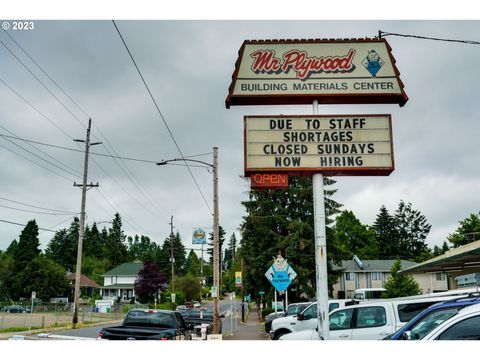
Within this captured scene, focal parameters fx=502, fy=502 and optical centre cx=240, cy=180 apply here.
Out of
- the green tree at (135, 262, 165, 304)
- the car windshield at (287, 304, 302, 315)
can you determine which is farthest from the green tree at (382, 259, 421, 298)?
the green tree at (135, 262, 165, 304)

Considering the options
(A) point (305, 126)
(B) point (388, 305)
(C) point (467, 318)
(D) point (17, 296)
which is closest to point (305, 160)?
(A) point (305, 126)

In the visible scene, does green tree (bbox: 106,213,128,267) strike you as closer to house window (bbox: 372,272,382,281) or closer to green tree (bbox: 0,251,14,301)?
green tree (bbox: 0,251,14,301)

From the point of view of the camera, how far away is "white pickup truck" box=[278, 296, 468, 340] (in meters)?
12.0

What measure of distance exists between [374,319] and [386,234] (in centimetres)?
10185

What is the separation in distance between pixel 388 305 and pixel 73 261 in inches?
4623

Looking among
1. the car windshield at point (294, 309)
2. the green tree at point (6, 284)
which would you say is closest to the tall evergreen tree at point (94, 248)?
the green tree at point (6, 284)

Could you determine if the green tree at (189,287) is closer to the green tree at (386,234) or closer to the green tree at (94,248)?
the green tree at (386,234)

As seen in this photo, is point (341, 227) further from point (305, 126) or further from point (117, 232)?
point (305, 126)

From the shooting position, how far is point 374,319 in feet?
40.3

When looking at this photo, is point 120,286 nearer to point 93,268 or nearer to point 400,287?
point 93,268

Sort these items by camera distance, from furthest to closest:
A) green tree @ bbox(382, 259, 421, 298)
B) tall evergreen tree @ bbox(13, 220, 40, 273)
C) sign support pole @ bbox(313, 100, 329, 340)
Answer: tall evergreen tree @ bbox(13, 220, 40, 273), green tree @ bbox(382, 259, 421, 298), sign support pole @ bbox(313, 100, 329, 340)

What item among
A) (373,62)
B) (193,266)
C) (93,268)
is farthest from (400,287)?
(193,266)

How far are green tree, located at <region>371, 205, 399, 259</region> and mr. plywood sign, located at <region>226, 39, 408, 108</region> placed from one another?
9504 centimetres

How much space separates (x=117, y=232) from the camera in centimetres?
14050
